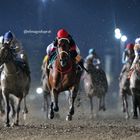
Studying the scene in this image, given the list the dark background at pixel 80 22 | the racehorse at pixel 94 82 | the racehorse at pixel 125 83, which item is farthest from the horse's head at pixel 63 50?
the dark background at pixel 80 22

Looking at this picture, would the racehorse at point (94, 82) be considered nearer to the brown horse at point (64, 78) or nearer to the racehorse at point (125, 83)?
the racehorse at point (125, 83)

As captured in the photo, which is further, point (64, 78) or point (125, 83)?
point (125, 83)

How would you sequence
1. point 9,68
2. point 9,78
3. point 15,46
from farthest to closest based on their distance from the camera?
point 15,46
point 9,78
point 9,68

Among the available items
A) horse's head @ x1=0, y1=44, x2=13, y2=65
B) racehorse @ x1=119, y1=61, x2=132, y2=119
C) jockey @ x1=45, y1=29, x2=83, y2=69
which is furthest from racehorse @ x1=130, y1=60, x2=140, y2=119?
horse's head @ x1=0, y1=44, x2=13, y2=65

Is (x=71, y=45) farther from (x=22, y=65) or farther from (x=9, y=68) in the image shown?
(x=22, y=65)

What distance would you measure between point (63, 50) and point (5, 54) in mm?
1619

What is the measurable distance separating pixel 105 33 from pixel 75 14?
13.8ft

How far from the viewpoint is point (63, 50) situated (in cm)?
1864

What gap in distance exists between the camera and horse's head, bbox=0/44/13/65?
19.0 meters

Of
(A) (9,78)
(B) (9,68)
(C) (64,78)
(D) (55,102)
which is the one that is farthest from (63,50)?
(A) (9,78)

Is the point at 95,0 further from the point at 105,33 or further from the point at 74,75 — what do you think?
the point at 74,75

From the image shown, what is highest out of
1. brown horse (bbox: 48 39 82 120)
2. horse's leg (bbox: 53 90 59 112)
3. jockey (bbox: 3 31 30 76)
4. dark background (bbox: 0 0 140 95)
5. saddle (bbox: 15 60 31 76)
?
dark background (bbox: 0 0 140 95)

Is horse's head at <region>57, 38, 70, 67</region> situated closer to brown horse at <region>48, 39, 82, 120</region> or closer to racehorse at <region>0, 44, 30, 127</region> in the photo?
brown horse at <region>48, 39, 82, 120</region>

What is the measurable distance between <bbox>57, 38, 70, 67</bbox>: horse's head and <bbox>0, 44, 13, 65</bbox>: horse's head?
4.48 ft
